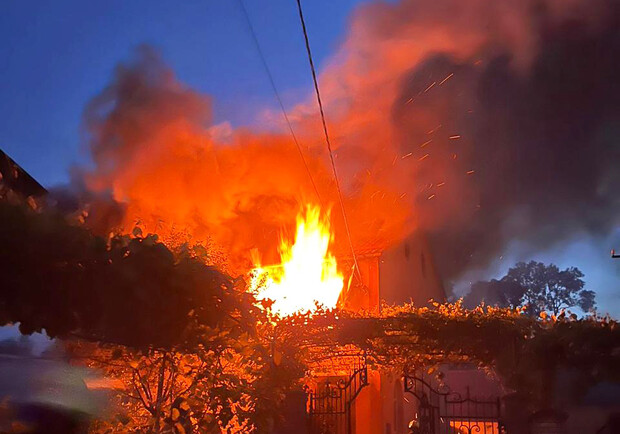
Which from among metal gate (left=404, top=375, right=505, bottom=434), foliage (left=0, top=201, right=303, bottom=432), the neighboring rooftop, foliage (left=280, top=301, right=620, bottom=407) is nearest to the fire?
metal gate (left=404, top=375, right=505, bottom=434)

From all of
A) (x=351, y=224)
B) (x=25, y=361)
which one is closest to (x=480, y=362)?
(x=25, y=361)

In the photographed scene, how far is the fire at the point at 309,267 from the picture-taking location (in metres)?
17.8

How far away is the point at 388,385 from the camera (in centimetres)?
2167

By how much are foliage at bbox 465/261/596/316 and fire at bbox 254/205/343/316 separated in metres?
37.1

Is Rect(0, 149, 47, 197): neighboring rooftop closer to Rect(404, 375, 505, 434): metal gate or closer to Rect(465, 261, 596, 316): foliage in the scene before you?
Rect(404, 375, 505, 434): metal gate

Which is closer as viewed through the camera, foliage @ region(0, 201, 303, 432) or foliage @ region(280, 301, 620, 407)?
foliage @ region(0, 201, 303, 432)

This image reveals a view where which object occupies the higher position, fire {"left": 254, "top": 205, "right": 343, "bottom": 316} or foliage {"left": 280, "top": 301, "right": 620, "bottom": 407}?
fire {"left": 254, "top": 205, "right": 343, "bottom": 316}

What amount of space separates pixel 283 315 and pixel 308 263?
25.9ft

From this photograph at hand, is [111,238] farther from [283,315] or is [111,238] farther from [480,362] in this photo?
[480,362]

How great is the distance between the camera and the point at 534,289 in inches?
2259

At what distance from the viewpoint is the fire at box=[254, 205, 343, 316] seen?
1775 cm

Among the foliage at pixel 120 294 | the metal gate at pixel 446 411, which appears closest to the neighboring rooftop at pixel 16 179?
the foliage at pixel 120 294

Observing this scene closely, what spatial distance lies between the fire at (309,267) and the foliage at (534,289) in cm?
3708

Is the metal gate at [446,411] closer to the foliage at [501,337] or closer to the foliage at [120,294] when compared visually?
the foliage at [501,337]
